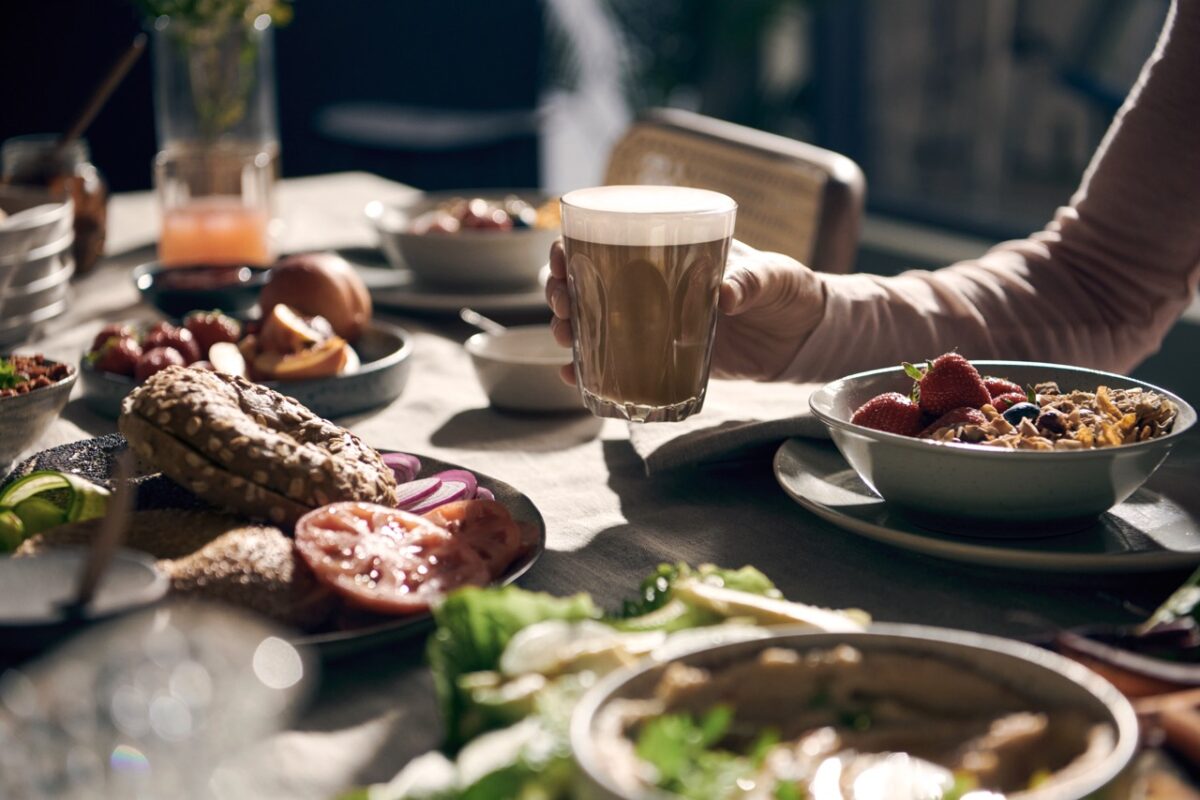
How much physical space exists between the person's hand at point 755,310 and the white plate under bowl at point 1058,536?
0.20 meters

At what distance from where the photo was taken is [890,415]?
104cm

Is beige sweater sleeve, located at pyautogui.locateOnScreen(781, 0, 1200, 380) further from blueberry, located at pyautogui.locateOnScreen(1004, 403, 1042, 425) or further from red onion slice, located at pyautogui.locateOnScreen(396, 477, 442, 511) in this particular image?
red onion slice, located at pyautogui.locateOnScreen(396, 477, 442, 511)

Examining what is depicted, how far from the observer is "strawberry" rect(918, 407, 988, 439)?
1.02 m

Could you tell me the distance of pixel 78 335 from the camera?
1.87 metres

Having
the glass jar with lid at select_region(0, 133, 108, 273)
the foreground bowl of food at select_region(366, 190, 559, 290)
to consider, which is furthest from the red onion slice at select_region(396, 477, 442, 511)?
the glass jar with lid at select_region(0, 133, 108, 273)

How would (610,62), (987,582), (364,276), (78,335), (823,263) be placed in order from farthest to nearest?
(610,62) → (364,276) → (823,263) → (78,335) → (987,582)

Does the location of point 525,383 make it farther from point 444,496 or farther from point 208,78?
point 208,78

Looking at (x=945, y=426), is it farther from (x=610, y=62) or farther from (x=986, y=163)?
(x=610, y=62)

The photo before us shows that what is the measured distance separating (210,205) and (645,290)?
4.30 ft

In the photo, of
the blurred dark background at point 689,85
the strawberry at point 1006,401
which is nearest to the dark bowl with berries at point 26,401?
the strawberry at point 1006,401

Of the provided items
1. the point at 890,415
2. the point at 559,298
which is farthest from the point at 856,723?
the point at 559,298

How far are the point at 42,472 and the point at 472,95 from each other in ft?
18.0

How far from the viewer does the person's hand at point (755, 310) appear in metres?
1.24

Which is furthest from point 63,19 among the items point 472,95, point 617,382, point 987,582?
point 987,582
